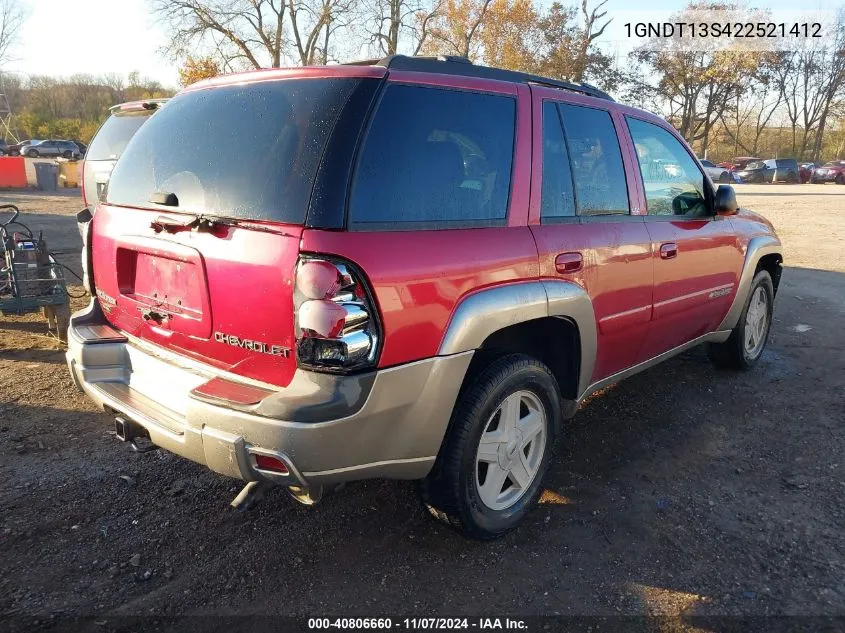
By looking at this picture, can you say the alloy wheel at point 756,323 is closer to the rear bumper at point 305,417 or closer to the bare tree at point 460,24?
the rear bumper at point 305,417

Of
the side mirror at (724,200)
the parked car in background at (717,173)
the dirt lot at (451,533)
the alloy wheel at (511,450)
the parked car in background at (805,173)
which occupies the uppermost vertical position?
the parked car in background at (805,173)

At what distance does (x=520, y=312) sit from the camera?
265 centimetres

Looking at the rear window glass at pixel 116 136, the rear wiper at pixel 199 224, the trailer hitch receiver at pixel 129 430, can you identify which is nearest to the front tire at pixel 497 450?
the rear wiper at pixel 199 224

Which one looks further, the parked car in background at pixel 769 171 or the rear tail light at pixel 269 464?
the parked car in background at pixel 769 171

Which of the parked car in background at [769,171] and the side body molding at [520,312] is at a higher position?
the parked car in background at [769,171]

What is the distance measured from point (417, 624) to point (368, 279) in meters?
1.31

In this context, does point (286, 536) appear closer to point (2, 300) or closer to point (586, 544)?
point (586, 544)

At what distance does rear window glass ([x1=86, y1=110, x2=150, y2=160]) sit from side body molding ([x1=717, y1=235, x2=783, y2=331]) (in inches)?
243

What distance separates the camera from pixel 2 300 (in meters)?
5.29

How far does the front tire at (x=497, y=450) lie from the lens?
2.59 metres

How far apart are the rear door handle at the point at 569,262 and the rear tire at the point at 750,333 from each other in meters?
2.49

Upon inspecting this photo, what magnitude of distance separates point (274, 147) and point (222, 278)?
0.51 metres

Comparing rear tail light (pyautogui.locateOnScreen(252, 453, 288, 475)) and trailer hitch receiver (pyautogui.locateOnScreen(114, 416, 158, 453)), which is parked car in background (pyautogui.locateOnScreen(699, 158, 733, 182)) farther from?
trailer hitch receiver (pyautogui.locateOnScreen(114, 416, 158, 453))

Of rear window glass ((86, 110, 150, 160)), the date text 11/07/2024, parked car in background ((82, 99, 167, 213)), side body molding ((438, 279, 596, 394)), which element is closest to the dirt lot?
the date text 11/07/2024
